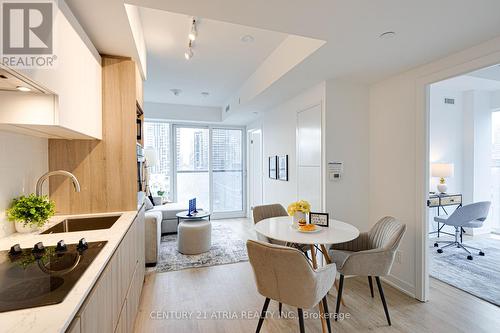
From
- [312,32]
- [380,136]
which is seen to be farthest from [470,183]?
[312,32]

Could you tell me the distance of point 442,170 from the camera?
4.25 metres

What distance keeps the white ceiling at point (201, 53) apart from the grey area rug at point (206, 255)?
2.79 metres

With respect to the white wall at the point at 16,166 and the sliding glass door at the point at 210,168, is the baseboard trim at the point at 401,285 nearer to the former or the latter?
the white wall at the point at 16,166

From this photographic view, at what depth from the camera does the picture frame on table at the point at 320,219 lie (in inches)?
91.0

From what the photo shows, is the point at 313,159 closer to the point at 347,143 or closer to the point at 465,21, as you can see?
the point at 347,143

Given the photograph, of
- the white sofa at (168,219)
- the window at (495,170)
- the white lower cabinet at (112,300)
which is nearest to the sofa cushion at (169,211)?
the white sofa at (168,219)

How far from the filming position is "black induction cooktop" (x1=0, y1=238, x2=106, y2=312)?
82 cm

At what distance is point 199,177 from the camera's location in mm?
6164

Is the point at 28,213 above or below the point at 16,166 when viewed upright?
below

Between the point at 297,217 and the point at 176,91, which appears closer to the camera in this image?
the point at 297,217

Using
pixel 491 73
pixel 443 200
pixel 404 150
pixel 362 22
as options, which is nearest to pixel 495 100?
pixel 491 73

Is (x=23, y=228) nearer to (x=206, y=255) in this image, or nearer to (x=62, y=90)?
A: (x=62, y=90)

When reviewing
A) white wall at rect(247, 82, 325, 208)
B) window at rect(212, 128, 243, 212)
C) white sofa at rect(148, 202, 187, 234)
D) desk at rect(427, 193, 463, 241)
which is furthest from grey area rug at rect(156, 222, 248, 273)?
desk at rect(427, 193, 463, 241)

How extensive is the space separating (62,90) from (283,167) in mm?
3314
